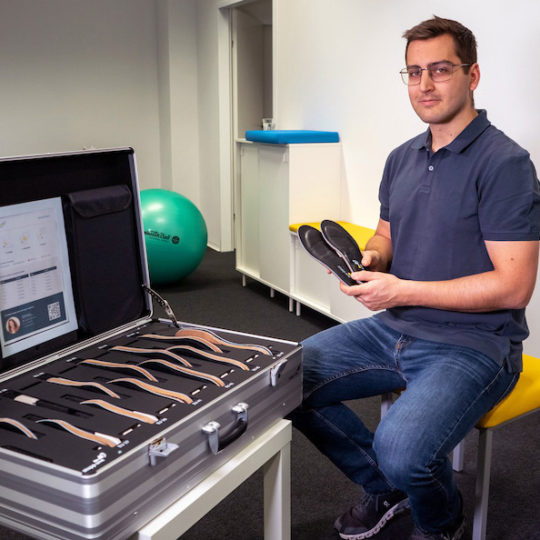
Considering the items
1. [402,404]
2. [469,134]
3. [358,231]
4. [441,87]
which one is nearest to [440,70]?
[441,87]

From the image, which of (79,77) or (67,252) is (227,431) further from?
(79,77)

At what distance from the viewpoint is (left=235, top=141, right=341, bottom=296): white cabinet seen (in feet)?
11.7

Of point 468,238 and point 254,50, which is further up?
point 254,50

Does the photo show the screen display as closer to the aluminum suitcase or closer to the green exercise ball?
the aluminum suitcase

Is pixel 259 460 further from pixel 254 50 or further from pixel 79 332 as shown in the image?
pixel 254 50

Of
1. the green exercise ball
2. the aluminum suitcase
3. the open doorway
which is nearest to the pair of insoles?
the aluminum suitcase

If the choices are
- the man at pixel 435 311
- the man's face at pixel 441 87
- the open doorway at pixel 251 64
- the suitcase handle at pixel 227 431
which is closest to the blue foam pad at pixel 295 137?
the open doorway at pixel 251 64

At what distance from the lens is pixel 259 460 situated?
3.89 ft

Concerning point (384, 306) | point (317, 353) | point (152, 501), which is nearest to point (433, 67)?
point (384, 306)

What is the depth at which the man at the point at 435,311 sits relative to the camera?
1392mm

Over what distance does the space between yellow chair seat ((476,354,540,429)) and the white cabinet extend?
2.13 metres

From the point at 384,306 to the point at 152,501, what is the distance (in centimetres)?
78

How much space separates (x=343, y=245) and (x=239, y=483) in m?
0.69

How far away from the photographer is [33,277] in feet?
4.11
